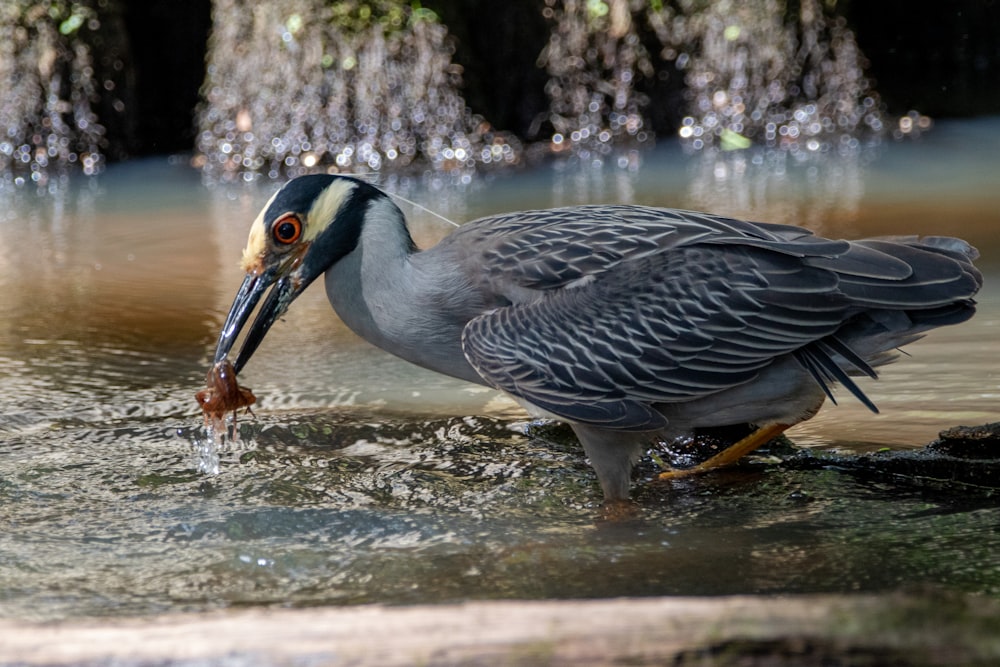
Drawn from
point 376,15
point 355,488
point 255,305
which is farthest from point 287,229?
point 376,15

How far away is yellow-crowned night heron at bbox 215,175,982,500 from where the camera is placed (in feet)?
14.2

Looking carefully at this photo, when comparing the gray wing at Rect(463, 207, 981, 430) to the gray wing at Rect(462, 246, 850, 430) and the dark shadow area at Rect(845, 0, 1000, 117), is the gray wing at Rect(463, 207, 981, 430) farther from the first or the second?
the dark shadow area at Rect(845, 0, 1000, 117)

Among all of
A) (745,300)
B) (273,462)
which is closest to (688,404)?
(745,300)

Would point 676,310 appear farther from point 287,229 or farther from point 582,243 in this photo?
point 287,229

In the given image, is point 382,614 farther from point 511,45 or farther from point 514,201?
point 511,45

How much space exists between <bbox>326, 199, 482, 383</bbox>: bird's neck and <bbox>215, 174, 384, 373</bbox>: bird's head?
0.07 meters

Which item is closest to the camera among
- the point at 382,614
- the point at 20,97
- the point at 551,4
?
the point at 382,614

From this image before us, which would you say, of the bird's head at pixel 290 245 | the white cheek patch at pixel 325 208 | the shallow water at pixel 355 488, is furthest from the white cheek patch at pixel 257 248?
the shallow water at pixel 355 488

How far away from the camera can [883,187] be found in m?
9.68

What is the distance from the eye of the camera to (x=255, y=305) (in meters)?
4.39

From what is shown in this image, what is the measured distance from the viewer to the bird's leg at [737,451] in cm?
472

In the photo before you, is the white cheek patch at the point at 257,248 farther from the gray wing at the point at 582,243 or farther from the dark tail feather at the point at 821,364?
the dark tail feather at the point at 821,364

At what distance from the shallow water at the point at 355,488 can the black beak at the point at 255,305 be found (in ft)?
1.73

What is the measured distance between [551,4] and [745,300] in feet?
28.2
